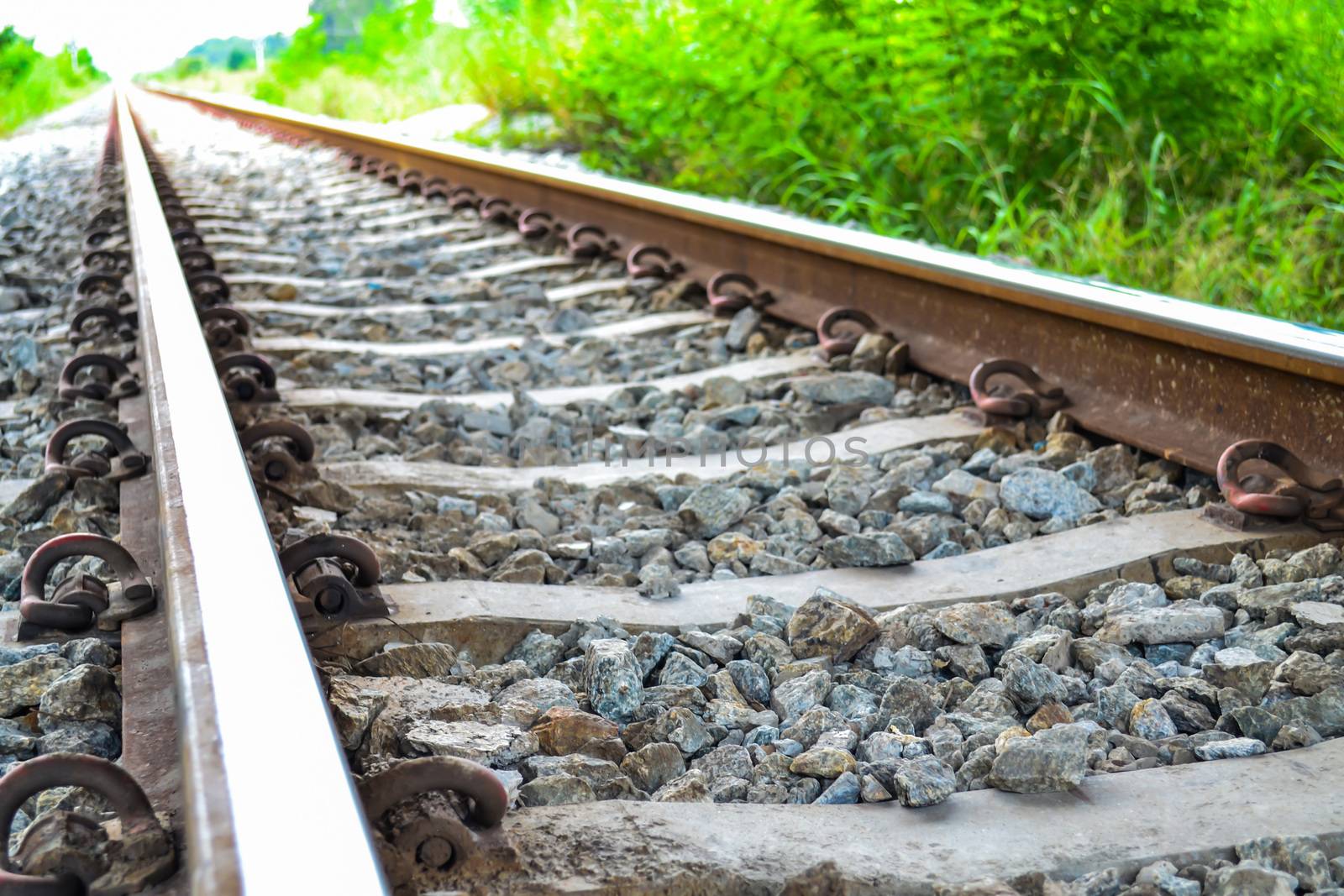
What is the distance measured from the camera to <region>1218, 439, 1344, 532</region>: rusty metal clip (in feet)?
6.89

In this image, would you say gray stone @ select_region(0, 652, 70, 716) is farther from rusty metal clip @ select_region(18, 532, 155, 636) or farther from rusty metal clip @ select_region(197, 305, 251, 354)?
rusty metal clip @ select_region(197, 305, 251, 354)

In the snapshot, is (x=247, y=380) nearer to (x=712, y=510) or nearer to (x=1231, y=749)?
(x=712, y=510)

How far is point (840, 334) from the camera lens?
3518 millimetres

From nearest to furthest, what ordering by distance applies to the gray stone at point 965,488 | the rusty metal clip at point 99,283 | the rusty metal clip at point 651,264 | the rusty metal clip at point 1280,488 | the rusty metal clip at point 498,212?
1. the rusty metal clip at point 1280,488
2. the gray stone at point 965,488
3. the rusty metal clip at point 99,283
4. the rusty metal clip at point 651,264
5. the rusty metal clip at point 498,212

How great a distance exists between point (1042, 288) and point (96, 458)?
6.46 ft

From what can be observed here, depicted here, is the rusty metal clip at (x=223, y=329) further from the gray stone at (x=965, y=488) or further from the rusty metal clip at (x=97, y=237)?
the rusty metal clip at (x=97, y=237)

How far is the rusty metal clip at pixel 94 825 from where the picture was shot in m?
1.15

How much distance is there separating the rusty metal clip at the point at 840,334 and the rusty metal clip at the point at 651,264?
103cm

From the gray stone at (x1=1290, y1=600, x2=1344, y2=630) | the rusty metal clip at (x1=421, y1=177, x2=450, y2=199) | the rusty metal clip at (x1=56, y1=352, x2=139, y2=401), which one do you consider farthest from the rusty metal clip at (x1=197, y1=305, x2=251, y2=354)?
the rusty metal clip at (x1=421, y1=177, x2=450, y2=199)

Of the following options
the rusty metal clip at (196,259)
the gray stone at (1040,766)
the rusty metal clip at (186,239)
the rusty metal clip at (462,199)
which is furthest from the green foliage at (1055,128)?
the gray stone at (1040,766)

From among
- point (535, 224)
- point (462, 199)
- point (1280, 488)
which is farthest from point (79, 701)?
point (462, 199)

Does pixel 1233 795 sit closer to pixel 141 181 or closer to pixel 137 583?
pixel 137 583

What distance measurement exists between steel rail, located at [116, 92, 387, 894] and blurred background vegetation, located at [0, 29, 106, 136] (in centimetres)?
1631

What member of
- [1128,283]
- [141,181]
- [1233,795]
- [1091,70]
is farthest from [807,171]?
[1233,795]
